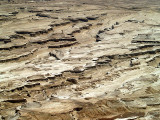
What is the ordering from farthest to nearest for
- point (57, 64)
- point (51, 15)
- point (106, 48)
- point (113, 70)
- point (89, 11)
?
point (89, 11)
point (51, 15)
point (106, 48)
point (57, 64)
point (113, 70)

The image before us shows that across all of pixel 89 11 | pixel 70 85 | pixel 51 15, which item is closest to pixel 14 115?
pixel 70 85

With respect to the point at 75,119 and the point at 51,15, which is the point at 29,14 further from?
the point at 75,119

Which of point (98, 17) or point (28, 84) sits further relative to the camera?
point (98, 17)

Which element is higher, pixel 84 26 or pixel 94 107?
pixel 84 26

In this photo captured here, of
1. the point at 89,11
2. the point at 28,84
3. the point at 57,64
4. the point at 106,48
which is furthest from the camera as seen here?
the point at 89,11

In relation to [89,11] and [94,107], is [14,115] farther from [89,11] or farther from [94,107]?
[89,11]

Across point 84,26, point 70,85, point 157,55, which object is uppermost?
point 84,26

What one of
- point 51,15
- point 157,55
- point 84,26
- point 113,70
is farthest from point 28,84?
point 51,15
